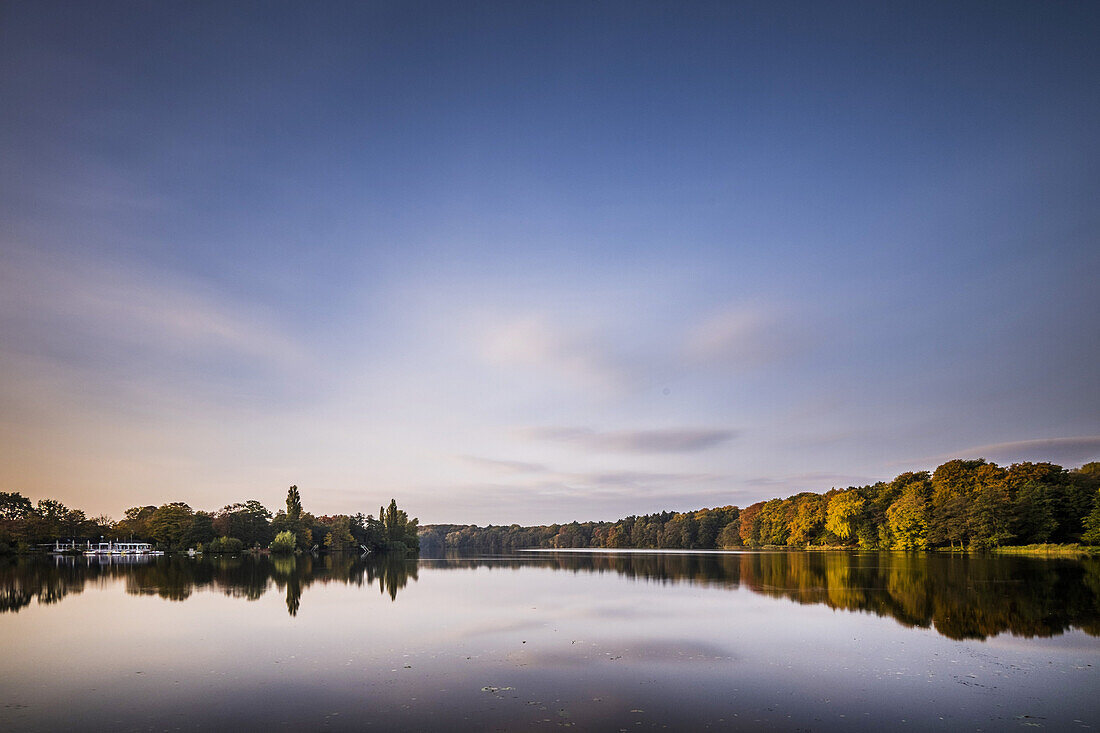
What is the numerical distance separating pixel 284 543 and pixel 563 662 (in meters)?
97.7

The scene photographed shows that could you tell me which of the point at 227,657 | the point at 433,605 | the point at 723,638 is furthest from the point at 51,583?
the point at 723,638

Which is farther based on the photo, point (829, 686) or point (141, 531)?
point (141, 531)

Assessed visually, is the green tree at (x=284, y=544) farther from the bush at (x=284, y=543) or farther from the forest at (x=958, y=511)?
the forest at (x=958, y=511)

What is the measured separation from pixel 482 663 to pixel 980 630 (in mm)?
16371

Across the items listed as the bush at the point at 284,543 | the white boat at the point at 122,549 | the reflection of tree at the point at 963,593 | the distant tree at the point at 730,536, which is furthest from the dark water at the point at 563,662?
the distant tree at the point at 730,536

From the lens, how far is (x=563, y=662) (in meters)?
16.3

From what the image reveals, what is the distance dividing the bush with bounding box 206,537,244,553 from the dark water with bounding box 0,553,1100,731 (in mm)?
71442

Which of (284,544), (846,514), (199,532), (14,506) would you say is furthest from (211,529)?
(846,514)

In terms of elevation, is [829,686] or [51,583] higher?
[829,686]

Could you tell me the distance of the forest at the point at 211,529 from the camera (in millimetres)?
101188

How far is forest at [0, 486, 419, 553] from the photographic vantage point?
101 meters

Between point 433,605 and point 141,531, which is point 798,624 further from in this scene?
point 141,531

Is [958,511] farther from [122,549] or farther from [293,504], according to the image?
[122,549]

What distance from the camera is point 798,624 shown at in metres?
22.4
